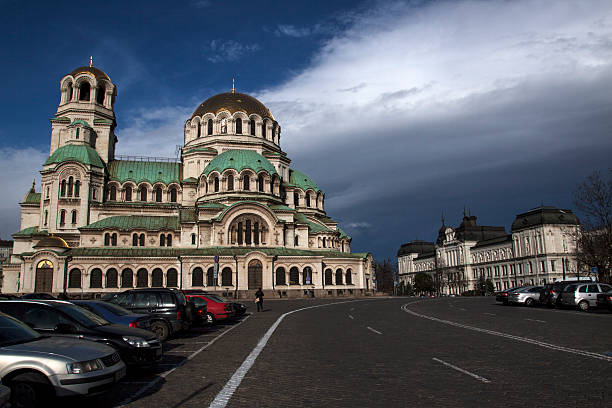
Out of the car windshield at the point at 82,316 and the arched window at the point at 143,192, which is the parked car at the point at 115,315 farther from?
the arched window at the point at 143,192

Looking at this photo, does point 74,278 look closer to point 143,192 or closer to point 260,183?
point 143,192

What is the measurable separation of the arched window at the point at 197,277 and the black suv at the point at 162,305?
38716 millimetres

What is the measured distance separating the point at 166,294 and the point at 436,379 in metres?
11.0

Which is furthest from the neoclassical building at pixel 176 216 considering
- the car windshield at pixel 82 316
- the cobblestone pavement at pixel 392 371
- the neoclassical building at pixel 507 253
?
the car windshield at pixel 82 316

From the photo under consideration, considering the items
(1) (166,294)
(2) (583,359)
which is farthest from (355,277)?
(2) (583,359)

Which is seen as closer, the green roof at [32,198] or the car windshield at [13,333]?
the car windshield at [13,333]

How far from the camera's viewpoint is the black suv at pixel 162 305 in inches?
656

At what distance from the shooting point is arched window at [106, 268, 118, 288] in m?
55.2

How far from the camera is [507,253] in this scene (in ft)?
335

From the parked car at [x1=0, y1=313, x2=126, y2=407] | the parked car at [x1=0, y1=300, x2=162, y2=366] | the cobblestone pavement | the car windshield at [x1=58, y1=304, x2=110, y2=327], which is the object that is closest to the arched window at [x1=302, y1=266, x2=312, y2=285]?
the cobblestone pavement

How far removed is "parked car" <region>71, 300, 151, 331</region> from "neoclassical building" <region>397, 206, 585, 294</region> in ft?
236

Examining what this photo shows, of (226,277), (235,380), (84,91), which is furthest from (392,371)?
(84,91)

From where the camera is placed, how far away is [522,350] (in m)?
12.7

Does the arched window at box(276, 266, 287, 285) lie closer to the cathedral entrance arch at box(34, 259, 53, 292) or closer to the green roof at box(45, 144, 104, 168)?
the cathedral entrance arch at box(34, 259, 53, 292)
